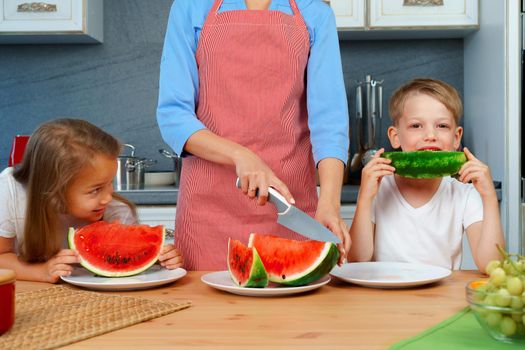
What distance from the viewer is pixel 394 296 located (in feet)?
4.57

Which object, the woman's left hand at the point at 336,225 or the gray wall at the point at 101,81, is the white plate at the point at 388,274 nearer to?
the woman's left hand at the point at 336,225

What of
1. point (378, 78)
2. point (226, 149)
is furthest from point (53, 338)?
point (378, 78)

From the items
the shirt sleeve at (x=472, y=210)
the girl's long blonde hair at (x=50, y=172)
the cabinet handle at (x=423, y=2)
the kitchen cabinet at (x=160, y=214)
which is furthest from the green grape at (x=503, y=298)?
the cabinet handle at (x=423, y=2)

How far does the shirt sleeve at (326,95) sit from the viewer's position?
6.57 feet

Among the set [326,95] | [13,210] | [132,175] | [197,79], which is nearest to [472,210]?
[326,95]

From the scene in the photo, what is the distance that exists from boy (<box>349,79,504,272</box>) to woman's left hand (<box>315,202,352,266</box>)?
0.88ft

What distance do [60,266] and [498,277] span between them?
3.34ft

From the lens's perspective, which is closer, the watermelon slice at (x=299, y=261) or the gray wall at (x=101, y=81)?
the watermelon slice at (x=299, y=261)

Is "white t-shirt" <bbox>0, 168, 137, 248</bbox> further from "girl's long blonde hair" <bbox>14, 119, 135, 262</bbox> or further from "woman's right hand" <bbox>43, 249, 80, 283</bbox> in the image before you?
"woman's right hand" <bbox>43, 249, 80, 283</bbox>

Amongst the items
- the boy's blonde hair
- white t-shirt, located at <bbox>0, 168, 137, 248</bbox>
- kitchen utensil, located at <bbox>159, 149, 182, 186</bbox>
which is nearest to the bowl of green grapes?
the boy's blonde hair

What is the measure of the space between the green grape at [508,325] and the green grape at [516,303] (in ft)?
0.08

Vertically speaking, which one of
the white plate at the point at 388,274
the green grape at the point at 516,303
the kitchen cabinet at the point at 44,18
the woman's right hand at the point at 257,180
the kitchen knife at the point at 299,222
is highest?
the kitchen cabinet at the point at 44,18

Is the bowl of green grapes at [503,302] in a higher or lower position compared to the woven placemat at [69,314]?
higher

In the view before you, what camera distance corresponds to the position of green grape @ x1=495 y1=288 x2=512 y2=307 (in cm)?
96
